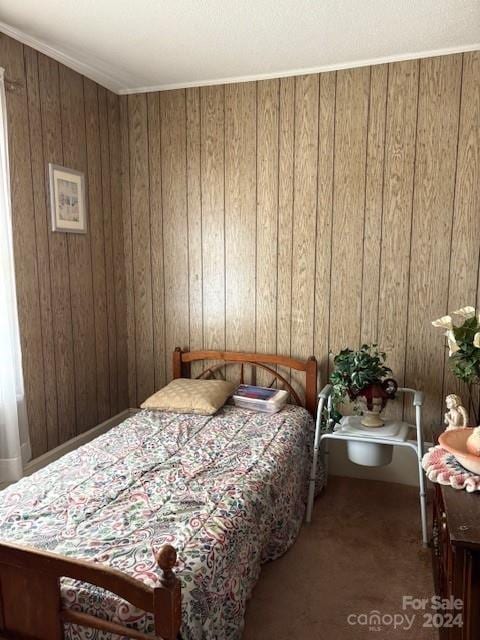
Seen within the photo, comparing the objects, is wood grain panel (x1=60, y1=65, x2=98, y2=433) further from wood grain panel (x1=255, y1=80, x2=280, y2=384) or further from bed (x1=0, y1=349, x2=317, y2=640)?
wood grain panel (x1=255, y1=80, x2=280, y2=384)

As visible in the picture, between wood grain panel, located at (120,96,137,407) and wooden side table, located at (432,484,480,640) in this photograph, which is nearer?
wooden side table, located at (432,484,480,640)

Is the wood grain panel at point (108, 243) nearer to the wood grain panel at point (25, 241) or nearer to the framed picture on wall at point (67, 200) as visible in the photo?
the framed picture on wall at point (67, 200)

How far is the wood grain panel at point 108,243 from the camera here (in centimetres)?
330

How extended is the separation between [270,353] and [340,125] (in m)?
1.48

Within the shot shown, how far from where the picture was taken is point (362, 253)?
119 inches

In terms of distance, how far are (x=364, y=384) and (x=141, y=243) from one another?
185cm

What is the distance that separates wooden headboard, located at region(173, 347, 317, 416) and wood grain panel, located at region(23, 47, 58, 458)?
858mm

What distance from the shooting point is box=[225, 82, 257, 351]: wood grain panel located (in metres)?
3.18

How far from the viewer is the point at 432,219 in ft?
9.44

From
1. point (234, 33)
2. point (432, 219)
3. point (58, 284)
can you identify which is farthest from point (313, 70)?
point (58, 284)

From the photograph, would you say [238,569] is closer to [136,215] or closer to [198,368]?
[198,368]

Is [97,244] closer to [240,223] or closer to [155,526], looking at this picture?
[240,223]

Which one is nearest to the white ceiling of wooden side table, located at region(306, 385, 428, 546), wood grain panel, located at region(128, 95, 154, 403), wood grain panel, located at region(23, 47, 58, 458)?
wood grain panel, located at region(23, 47, 58, 458)

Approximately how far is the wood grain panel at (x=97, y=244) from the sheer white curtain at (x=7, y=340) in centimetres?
74
